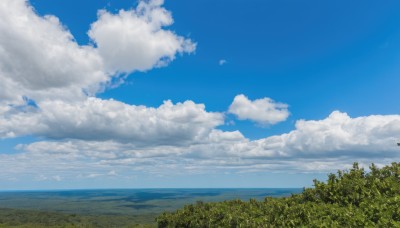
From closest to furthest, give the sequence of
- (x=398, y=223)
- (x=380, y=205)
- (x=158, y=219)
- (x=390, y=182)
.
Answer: (x=398, y=223) < (x=380, y=205) < (x=390, y=182) < (x=158, y=219)

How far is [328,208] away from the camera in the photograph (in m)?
18.5

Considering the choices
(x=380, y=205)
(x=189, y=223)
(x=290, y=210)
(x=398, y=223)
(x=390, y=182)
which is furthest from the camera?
(x=189, y=223)

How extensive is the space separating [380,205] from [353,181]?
171 inches

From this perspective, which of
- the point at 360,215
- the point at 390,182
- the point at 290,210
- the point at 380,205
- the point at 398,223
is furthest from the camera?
the point at 390,182

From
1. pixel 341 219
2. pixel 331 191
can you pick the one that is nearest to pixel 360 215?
pixel 341 219

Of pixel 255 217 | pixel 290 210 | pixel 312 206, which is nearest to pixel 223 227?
pixel 255 217

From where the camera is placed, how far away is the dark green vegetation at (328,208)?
16.3 metres

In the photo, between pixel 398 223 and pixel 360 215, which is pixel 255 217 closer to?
pixel 360 215

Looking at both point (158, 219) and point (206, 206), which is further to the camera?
point (158, 219)

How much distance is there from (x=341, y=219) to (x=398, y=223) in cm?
285

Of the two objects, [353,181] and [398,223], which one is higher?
[353,181]

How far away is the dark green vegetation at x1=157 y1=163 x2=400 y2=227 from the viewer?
16281 millimetres

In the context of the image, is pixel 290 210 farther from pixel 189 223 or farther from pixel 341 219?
pixel 189 223

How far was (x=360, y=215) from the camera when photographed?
16.1 m
